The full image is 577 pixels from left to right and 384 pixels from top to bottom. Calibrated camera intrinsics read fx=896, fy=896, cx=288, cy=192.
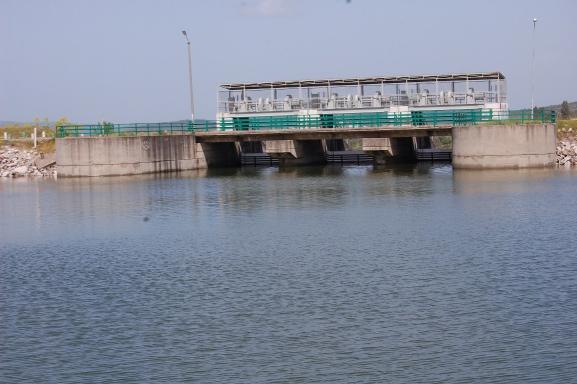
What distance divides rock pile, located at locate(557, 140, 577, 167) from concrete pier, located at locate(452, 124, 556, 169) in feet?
26.4

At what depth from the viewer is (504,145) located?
59.6m

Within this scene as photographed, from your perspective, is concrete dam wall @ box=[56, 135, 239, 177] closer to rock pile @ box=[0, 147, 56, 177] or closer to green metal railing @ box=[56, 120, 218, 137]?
green metal railing @ box=[56, 120, 218, 137]

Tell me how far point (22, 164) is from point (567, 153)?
45.5 meters

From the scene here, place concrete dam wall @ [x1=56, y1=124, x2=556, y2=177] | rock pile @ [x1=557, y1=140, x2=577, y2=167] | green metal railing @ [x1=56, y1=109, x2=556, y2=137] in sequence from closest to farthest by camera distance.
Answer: concrete dam wall @ [x1=56, y1=124, x2=556, y2=177] → green metal railing @ [x1=56, y1=109, x2=556, y2=137] → rock pile @ [x1=557, y1=140, x2=577, y2=167]

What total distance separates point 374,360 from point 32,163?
210ft

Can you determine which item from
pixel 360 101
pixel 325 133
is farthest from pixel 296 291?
pixel 360 101

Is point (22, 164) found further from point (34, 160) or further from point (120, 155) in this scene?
point (120, 155)

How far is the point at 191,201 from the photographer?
48500 millimetres

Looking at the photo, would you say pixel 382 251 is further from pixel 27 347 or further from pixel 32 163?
pixel 32 163

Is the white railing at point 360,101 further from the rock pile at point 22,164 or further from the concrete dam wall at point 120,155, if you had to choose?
the rock pile at point 22,164

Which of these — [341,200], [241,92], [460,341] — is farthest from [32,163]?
[460,341]

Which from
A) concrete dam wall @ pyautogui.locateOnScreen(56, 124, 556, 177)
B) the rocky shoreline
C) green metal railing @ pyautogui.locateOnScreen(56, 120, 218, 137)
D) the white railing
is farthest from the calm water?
the white railing

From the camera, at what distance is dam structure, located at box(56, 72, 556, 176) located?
60438 mm

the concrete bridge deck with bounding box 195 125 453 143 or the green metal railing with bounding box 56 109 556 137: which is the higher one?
the green metal railing with bounding box 56 109 556 137
